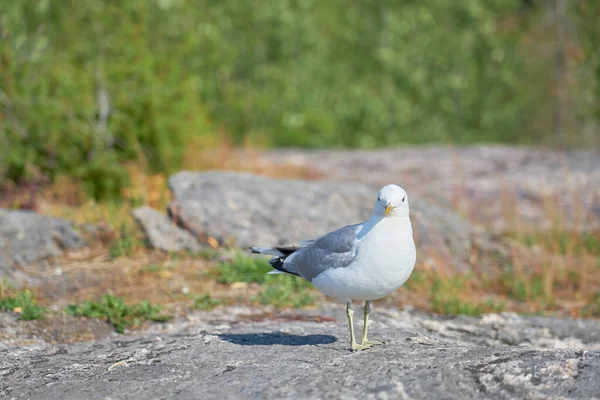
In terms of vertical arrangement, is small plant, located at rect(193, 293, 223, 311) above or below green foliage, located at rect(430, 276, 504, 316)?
above

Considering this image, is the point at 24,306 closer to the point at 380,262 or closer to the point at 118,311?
the point at 118,311

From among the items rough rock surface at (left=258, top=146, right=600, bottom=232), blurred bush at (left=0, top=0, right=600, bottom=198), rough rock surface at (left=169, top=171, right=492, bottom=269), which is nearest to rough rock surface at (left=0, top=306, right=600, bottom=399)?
rough rock surface at (left=169, top=171, right=492, bottom=269)

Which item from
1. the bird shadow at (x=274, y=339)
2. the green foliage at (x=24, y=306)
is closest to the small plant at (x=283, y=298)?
the bird shadow at (x=274, y=339)

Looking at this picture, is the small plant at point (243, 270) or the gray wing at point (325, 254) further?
the small plant at point (243, 270)

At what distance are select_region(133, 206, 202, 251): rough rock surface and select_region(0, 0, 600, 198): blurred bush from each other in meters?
2.15

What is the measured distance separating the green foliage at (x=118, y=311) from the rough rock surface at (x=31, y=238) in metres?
1.26

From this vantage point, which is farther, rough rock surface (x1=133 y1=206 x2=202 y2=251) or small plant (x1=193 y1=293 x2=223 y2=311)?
rough rock surface (x1=133 y1=206 x2=202 y2=251)

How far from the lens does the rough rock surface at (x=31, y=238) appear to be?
23.2 feet

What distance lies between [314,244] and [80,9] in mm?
7777

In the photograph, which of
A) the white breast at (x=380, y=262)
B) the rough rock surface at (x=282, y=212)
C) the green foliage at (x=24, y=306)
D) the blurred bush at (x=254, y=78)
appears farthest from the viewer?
the blurred bush at (x=254, y=78)

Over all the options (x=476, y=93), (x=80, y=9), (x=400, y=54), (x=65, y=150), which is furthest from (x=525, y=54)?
(x=65, y=150)

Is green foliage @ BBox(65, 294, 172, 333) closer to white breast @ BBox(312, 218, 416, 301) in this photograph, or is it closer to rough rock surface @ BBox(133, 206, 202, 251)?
rough rock surface @ BBox(133, 206, 202, 251)

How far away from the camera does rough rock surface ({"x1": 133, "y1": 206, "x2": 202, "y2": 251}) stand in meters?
7.41

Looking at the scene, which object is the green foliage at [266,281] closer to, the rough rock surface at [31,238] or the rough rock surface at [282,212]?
the rough rock surface at [282,212]
